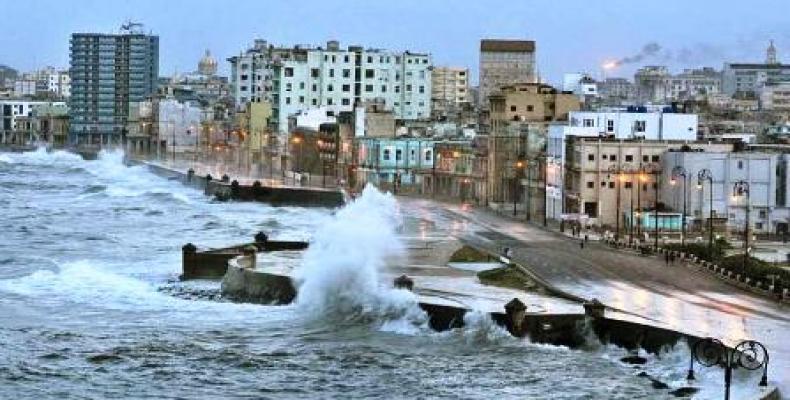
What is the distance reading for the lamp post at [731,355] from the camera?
1372 inches

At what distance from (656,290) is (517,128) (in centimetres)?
5346

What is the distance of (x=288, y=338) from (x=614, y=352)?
32.4 ft

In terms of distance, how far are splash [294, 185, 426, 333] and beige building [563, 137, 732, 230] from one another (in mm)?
28071

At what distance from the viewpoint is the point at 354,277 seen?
5047cm

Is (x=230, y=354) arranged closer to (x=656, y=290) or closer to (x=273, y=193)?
(x=656, y=290)

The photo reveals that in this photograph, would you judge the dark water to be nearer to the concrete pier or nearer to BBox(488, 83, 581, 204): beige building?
BBox(488, 83, 581, 204): beige building

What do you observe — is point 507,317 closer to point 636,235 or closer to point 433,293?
point 433,293

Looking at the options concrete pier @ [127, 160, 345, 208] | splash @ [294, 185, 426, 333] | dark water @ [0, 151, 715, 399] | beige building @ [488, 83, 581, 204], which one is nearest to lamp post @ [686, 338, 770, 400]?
dark water @ [0, 151, 715, 399]

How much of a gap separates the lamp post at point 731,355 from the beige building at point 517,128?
58.4 meters

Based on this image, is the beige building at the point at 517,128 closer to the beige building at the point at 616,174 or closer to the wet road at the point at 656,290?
the beige building at the point at 616,174

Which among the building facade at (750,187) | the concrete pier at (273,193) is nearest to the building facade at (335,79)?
the concrete pier at (273,193)

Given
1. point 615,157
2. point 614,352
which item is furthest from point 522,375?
point 615,157

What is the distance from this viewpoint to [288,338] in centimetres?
4475

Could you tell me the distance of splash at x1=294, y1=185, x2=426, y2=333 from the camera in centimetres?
4706
